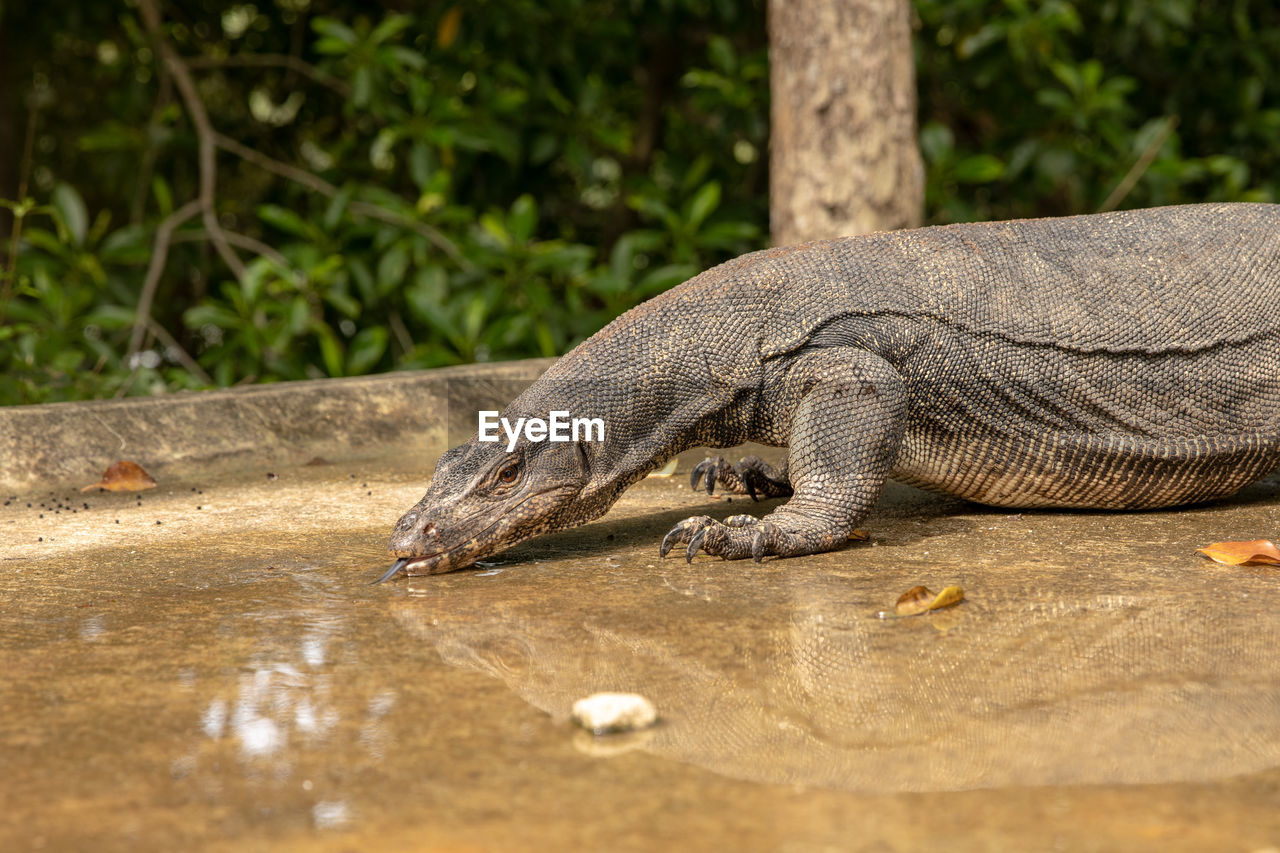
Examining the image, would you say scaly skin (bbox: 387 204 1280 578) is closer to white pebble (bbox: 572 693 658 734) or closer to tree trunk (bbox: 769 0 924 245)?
white pebble (bbox: 572 693 658 734)

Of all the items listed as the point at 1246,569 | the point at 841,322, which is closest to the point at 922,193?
the point at 841,322

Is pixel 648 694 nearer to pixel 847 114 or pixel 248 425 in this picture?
pixel 248 425

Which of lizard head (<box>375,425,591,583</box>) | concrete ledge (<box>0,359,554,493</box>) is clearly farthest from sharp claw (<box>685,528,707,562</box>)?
concrete ledge (<box>0,359,554,493</box>)

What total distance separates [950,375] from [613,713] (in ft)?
6.68

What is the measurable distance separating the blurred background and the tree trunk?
34cm

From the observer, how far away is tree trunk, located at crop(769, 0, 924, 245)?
6445 millimetres

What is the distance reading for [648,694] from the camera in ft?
8.12

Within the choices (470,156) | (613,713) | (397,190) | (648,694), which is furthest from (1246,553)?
(397,190)

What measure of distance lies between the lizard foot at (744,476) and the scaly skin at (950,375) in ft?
1.44

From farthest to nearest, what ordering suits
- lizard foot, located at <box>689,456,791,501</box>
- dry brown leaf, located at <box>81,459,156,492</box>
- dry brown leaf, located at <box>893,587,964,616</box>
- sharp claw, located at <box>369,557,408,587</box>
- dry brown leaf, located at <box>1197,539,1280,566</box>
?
dry brown leaf, located at <box>81,459,156,492</box>, lizard foot, located at <box>689,456,791,501</box>, sharp claw, located at <box>369,557,408,587</box>, dry brown leaf, located at <box>1197,539,1280,566</box>, dry brown leaf, located at <box>893,587,964,616</box>

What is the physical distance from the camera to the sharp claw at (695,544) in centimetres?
351

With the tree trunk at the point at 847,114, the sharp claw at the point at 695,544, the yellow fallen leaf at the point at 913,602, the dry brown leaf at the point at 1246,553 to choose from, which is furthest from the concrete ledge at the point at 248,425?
Result: the dry brown leaf at the point at 1246,553

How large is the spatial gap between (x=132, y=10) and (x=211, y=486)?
5.45 m

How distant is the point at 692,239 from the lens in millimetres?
7781
